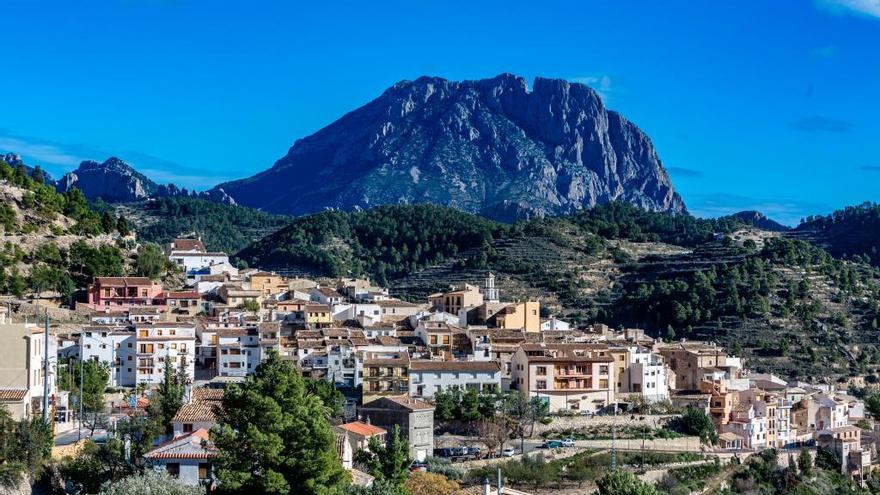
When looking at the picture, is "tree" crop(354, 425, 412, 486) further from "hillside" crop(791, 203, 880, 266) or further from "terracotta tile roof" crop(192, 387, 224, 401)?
"hillside" crop(791, 203, 880, 266)

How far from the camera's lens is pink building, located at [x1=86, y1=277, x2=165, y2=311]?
60.4m

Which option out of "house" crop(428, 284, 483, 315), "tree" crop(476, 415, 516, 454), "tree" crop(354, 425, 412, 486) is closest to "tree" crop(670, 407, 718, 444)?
"tree" crop(476, 415, 516, 454)

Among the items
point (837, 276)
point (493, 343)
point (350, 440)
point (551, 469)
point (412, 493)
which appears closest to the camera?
point (412, 493)

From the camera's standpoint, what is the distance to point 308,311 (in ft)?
190

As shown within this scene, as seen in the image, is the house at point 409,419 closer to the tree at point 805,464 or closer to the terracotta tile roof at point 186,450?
the terracotta tile roof at point 186,450

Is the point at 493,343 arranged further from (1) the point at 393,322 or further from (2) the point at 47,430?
(2) the point at 47,430

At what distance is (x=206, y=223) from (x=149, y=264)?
73.0 metres

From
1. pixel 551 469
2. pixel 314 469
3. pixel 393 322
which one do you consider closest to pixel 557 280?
pixel 393 322

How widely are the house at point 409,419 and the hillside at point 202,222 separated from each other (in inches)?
3362

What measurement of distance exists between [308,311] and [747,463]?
22747 millimetres

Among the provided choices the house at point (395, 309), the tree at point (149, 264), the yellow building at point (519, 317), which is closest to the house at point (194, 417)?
the house at point (395, 309)

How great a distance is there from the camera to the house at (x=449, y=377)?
46500 millimetres

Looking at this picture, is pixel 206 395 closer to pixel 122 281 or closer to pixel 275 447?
pixel 275 447

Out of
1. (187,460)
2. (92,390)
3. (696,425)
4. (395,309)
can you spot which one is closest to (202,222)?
(395,309)
